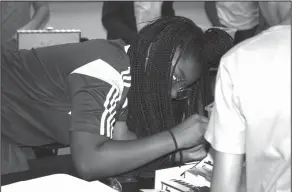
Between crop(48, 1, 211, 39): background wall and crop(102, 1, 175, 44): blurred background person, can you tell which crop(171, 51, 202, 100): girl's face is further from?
crop(48, 1, 211, 39): background wall

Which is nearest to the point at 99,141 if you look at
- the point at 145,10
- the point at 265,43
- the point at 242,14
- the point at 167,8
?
the point at 265,43

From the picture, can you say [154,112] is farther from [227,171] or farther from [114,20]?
[114,20]

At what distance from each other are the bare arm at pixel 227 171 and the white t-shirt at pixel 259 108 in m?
0.01

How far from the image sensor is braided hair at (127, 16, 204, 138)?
136cm

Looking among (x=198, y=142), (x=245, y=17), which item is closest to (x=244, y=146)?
(x=198, y=142)

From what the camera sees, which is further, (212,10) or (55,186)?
(212,10)

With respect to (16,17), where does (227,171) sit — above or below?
below

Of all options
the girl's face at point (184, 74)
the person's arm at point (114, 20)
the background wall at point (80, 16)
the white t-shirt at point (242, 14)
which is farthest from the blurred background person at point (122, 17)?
the girl's face at point (184, 74)

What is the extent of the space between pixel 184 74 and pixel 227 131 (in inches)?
20.9

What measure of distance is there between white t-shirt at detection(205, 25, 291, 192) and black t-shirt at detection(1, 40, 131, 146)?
49 cm

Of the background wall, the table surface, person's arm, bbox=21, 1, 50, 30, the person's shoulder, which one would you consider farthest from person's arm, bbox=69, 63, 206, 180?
the background wall

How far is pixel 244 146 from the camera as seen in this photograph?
33.5 inches

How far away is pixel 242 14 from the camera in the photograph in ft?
8.87

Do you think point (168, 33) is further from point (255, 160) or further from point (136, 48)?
point (255, 160)
